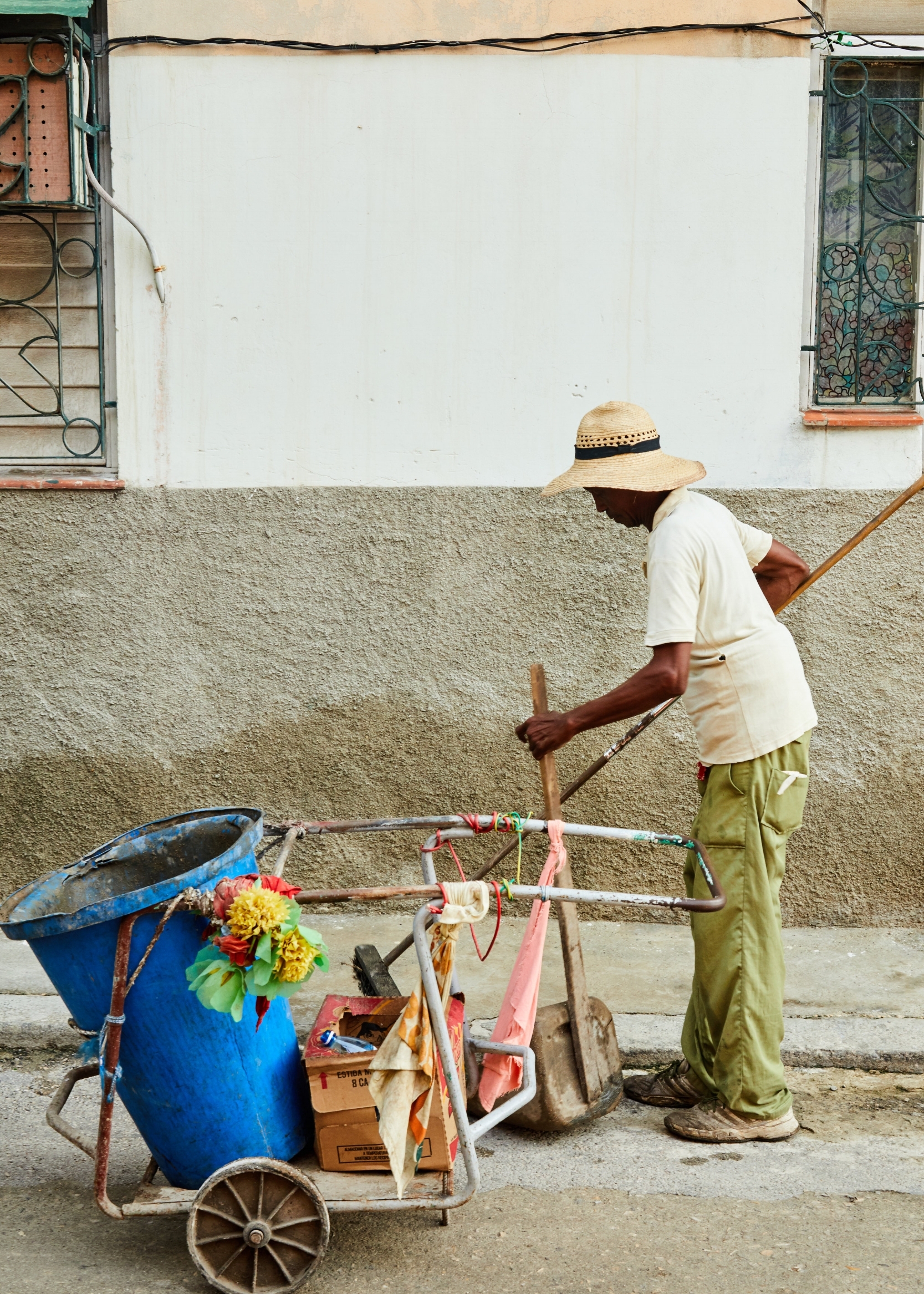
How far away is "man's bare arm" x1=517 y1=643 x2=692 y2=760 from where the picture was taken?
3186 mm

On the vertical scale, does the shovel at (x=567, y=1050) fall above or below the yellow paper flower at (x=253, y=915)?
below

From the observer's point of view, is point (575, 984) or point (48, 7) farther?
point (48, 7)

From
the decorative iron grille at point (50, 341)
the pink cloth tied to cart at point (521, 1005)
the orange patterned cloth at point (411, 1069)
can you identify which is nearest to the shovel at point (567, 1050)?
the pink cloth tied to cart at point (521, 1005)

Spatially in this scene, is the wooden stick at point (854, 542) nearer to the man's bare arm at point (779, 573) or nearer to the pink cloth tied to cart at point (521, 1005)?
the man's bare arm at point (779, 573)

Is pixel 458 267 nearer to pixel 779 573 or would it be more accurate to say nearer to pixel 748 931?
pixel 779 573

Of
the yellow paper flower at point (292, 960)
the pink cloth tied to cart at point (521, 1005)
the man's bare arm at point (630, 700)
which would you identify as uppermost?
the man's bare arm at point (630, 700)

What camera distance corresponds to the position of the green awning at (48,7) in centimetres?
462

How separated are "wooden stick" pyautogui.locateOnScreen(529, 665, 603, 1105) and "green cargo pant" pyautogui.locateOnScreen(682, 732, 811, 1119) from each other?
0.33 m

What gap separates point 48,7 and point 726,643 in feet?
11.6

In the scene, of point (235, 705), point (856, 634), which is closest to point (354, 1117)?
point (235, 705)

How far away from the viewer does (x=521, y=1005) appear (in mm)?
2963

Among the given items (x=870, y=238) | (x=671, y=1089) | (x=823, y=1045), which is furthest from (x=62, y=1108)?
(x=870, y=238)

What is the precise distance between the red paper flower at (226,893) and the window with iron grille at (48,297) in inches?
118

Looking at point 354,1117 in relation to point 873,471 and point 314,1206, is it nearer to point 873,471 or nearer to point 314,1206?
point 314,1206
